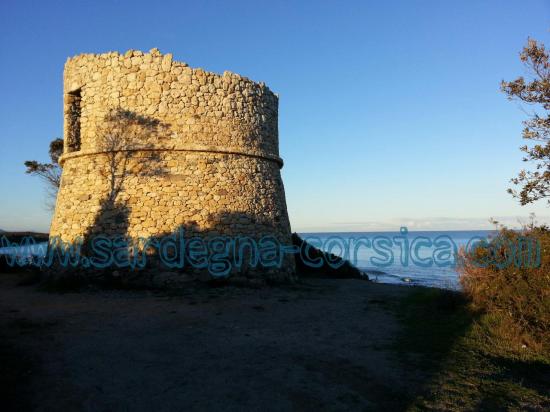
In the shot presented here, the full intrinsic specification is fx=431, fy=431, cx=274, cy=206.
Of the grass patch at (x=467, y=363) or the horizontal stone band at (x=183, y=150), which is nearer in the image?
the grass patch at (x=467, y=363)

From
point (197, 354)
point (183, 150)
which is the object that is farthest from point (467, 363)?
point (183, 150)

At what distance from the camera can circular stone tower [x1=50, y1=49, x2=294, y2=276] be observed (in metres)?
10.7

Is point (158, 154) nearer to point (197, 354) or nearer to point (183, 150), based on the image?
point (183, 150)

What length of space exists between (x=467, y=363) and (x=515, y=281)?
7.10 ft

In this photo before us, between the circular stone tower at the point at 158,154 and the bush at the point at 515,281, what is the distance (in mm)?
5387

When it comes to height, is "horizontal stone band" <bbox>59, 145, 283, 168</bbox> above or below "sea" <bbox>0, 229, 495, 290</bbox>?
above

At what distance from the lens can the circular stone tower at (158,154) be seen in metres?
10.7

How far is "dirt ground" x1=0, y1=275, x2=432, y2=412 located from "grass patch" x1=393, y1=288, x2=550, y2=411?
0.84ft

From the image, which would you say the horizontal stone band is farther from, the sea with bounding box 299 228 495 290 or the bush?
the bush

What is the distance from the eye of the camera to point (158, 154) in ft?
35.7

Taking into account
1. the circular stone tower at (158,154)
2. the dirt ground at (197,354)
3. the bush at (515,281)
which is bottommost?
the dirt ground at (197,354)

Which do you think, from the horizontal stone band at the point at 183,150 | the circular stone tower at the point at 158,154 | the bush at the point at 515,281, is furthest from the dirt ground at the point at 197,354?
the horizontal stone band at the point at 183,150

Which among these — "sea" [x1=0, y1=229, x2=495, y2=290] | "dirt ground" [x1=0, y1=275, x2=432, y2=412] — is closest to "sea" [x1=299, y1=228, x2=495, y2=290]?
"sea" [x1=0, y1=229, x2=495, y2=290]

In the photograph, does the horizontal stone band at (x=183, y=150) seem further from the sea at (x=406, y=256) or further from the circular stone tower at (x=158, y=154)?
the sea at (x=406, y=256)
